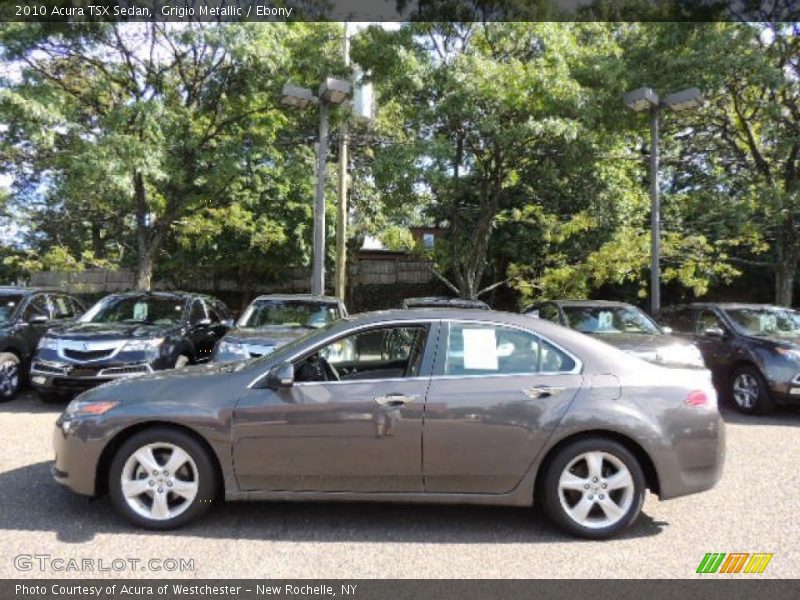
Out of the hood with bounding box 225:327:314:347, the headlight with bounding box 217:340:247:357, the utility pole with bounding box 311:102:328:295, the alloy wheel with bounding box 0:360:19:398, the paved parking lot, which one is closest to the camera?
the paved parking lot

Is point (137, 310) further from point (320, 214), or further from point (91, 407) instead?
point (91, 407)

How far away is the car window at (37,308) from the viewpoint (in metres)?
10.3

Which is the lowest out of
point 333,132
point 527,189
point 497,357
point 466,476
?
point 466,476

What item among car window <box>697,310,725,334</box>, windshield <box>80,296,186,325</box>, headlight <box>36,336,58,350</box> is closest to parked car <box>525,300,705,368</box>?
car window <box>697,310,725,334</box>

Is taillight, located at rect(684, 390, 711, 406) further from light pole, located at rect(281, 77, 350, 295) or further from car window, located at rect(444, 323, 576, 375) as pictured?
light pole, located at rect(281, 77, 350, 295)

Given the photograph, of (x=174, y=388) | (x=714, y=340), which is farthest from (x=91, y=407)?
(x=714, y=340)

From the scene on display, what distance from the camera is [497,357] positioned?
4566 mm

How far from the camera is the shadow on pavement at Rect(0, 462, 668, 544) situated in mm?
4352

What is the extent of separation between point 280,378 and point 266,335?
4220mm

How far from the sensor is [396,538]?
4.36m
